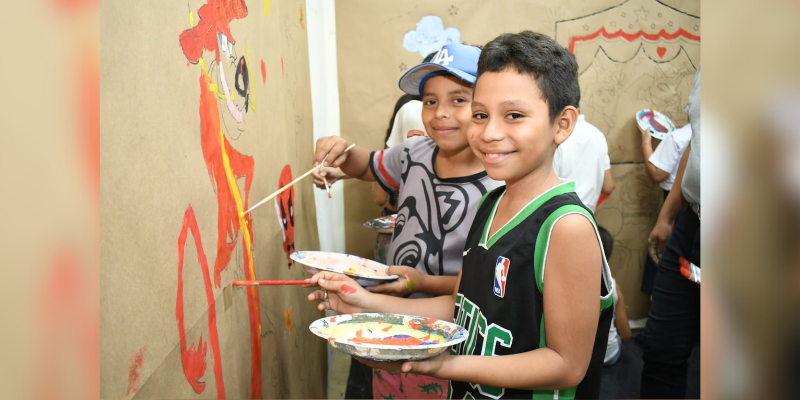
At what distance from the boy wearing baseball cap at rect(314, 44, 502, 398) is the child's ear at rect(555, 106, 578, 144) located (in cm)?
37

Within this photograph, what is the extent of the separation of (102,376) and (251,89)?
915 mm

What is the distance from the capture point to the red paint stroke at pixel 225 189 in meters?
0.97

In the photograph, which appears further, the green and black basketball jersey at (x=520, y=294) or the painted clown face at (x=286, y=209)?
the painted clown face at (x=286, y=209)

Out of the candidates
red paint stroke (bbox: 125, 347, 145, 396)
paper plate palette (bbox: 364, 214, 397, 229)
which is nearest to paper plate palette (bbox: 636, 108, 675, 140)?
paper plate palette (bbox: 364, 214, 397, 229)

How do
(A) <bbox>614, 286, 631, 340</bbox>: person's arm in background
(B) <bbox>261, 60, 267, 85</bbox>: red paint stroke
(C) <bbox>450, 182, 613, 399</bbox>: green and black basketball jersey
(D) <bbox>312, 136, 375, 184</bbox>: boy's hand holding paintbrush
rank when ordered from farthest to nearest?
(A) <bbox>614, 286, 631, 340</bbox>: person's arm in background
(D) <bbox>312, 136, 375, 184</bbox>: boy's hand holding paintbrush
(B) <bbox>261, 60, 267, 85</bbox>: red paint stroke
(C) <bbox>450, 182, 613, 399</bbox>: green and black basketball jersey

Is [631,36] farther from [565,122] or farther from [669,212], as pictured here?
[565,122]

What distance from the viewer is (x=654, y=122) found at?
3703 mm

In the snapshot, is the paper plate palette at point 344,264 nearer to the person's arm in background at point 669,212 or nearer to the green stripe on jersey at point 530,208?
the green stripe on jersey at point 530,208

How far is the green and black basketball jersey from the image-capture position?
945 mm

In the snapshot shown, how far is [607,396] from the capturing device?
273 centimetres

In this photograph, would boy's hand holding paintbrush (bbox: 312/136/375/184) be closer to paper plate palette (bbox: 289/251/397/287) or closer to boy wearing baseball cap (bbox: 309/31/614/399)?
paper plate palette (bbox: 289/251/397/287)

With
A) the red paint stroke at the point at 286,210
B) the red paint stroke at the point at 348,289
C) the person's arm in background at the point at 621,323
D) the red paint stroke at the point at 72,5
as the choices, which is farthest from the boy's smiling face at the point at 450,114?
the person's arm in background at the point at 621,323

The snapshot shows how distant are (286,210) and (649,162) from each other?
2464 mm

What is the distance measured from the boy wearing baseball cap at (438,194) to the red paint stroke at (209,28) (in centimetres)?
46
